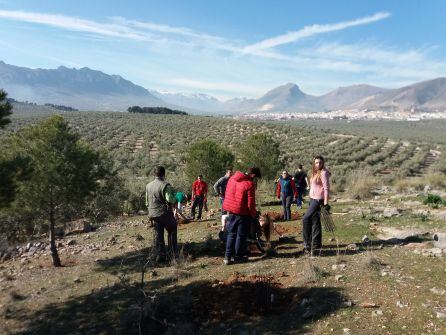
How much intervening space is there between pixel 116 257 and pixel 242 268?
4.47m

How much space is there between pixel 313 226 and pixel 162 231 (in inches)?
123

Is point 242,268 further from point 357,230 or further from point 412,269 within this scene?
point 357,230

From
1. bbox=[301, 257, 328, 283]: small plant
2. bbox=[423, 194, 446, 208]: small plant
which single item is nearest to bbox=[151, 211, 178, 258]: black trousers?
bbox=[301, 257, 328, 283]: small plant

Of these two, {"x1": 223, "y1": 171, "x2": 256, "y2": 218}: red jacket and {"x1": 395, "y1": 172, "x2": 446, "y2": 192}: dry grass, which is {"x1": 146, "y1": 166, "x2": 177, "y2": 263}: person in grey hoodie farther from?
{"x1": 395, "y1": 172, "x2": 446, "y2": 192}: dry grass

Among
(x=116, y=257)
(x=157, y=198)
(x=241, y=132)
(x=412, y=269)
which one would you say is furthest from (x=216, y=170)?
(x=241, y=132)

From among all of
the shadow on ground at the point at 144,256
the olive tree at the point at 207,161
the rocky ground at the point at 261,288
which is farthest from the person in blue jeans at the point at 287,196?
the olive tree at the point at 207,161

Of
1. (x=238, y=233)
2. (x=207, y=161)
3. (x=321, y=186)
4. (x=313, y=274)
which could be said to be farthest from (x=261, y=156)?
(x=313, y=274)

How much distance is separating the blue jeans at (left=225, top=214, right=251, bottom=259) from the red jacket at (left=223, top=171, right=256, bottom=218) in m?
0.14

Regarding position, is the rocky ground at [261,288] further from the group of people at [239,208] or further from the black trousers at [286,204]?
the black trousers at [286,204]

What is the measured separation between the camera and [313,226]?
7.93 m

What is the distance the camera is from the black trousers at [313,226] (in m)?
7.71

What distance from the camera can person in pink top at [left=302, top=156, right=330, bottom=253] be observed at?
761cm

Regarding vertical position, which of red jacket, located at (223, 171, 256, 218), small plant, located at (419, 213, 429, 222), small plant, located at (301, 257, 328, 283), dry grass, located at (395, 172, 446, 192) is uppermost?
red jacket, located at (223, 171, 256, 218)

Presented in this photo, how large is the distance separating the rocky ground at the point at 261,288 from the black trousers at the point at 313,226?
0.84ft
